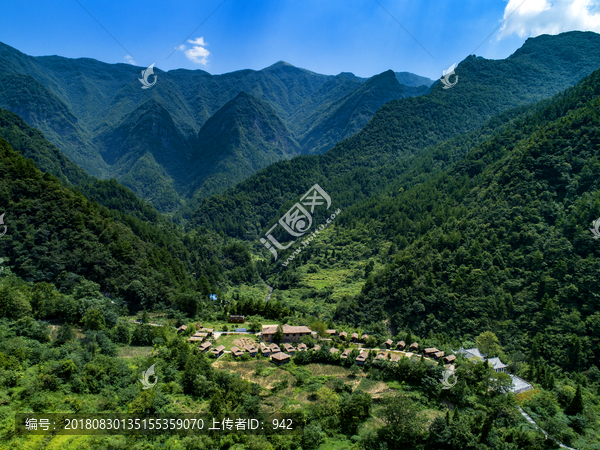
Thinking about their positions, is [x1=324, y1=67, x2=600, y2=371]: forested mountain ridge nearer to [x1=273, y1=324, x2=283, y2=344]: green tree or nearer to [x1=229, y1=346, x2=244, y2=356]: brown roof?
[x1=273, y1=324, x2=283, y2=344]: green tree

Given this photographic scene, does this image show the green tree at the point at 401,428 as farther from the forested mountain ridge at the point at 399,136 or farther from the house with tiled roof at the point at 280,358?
the forested mountain ridge at the point at 399,136

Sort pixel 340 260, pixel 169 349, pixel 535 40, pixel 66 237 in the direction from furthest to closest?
pixel 535 40 → pixel 340 260 → pixel 66 237 → pixel 169 349

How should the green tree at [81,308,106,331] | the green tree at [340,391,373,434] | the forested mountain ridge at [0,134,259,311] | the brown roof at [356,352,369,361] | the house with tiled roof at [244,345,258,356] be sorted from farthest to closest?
the forested mountain ridge at [0,134,259,311] → the house with tiled roof at [244,345,258,356] → the brown roof at [356,352,369,361] → the green tree at [81,308,106,331] → the green tree at [340,391,373,434]

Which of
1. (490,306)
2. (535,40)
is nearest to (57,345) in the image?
(490,306)

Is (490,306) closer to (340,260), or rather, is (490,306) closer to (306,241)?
(340,260)
